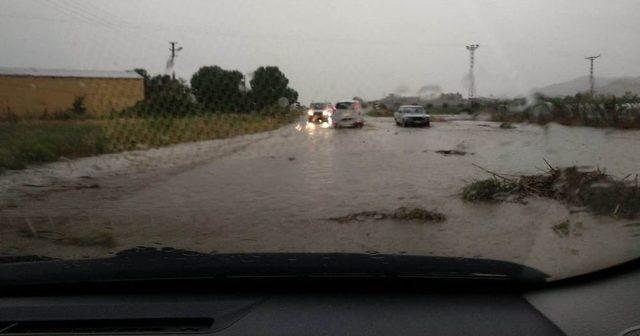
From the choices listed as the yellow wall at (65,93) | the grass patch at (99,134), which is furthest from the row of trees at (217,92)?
the grass patch at (99,134)

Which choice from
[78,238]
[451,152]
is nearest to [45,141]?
[451,152]

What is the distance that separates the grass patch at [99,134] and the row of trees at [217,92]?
978 mm

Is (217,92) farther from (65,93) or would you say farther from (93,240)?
(65,93)

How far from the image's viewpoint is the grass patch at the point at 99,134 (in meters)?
15.3

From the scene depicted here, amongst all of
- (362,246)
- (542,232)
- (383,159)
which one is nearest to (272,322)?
(362,246)

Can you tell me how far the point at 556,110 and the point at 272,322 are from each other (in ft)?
23.1

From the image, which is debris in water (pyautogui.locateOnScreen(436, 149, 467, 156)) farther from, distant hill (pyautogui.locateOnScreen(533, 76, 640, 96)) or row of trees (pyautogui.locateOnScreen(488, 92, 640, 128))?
distant hill (pyautogui.locateOnScreen(533, 76, 640, 96))

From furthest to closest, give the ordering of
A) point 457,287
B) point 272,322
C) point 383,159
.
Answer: point 383,159, point 457,287, point 272,322

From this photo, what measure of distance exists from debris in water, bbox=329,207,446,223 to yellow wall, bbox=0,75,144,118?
626 centimetres

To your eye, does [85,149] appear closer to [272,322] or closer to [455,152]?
[455,152]

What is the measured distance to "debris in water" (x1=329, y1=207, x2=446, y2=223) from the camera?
8.33 metres

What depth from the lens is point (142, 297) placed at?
307 centimetres

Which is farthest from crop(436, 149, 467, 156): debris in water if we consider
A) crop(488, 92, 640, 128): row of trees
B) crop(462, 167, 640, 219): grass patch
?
crop(488, 92, 640, 128): row of trees

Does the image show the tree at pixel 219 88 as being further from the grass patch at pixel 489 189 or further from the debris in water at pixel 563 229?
the debris in water at pixel 563 229
